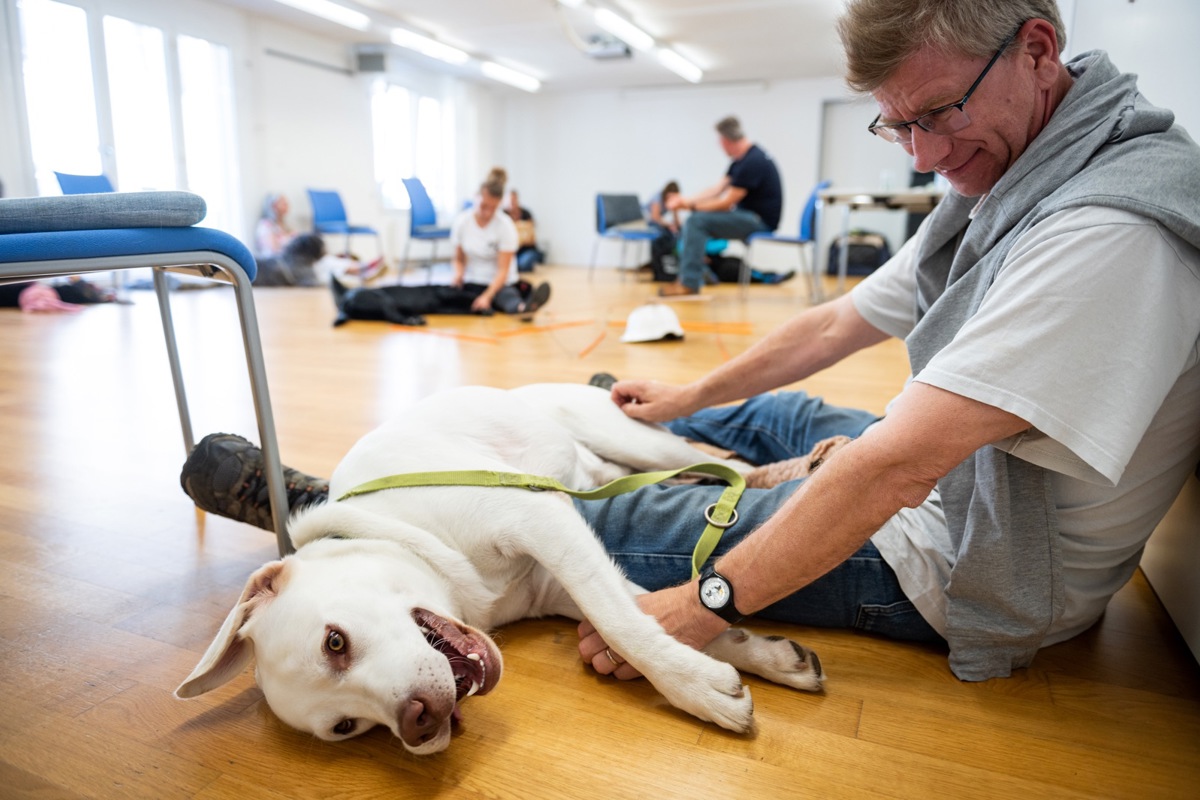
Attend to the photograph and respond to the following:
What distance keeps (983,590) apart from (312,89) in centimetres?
1054

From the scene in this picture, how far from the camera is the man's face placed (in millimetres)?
999

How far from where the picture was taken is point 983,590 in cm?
112

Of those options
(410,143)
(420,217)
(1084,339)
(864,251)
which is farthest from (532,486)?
(410,143)

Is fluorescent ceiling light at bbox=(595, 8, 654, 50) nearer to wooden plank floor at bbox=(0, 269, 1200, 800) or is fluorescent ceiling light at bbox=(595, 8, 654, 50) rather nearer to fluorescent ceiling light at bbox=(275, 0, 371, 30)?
fluorescent ceiling light at bbox=(275, 0, 371, 30)

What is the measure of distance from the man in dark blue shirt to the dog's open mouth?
6.13m

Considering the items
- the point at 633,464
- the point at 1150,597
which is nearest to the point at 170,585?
the point at 633,464

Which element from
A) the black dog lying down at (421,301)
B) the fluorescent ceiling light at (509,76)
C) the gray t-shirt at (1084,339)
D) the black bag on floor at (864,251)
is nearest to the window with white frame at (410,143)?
the fluorescent ceiling light at (509,76)

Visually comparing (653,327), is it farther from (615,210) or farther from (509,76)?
(509,76)

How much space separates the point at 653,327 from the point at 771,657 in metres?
3.65

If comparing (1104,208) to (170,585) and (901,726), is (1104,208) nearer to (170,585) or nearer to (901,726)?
(901,726)

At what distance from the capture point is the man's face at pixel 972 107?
3.28 feet

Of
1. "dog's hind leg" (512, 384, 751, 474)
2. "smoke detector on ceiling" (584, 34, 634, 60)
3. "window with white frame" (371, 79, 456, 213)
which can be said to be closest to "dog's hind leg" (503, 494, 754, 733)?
"dog's hind leg" (512, 384, 751, 474)

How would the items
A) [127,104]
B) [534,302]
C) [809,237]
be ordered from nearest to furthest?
[534,302] → [127,104] → [809,237]

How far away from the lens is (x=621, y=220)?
9977mm
